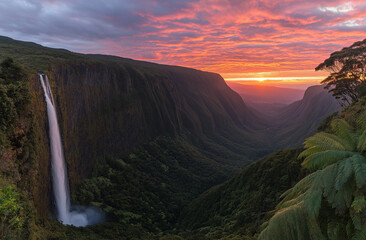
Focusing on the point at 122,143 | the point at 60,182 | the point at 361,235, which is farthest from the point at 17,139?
the point at 122,143

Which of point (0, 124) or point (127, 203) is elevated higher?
point (0, 124)

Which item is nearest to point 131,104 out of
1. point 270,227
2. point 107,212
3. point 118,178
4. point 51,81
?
point 118,178

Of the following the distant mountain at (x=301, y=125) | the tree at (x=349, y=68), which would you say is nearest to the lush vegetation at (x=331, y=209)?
the tree at (x=349, y=68)

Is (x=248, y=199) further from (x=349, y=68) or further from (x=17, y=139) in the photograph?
(x=17, y=139)

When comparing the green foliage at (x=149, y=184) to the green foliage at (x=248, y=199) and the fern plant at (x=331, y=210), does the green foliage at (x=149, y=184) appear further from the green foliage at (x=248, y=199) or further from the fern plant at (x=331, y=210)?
the fern plant at (x=331, y=210)

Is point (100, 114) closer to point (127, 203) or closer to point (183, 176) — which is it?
point (127, 203)

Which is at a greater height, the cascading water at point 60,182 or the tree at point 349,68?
the tree at point 349,68
